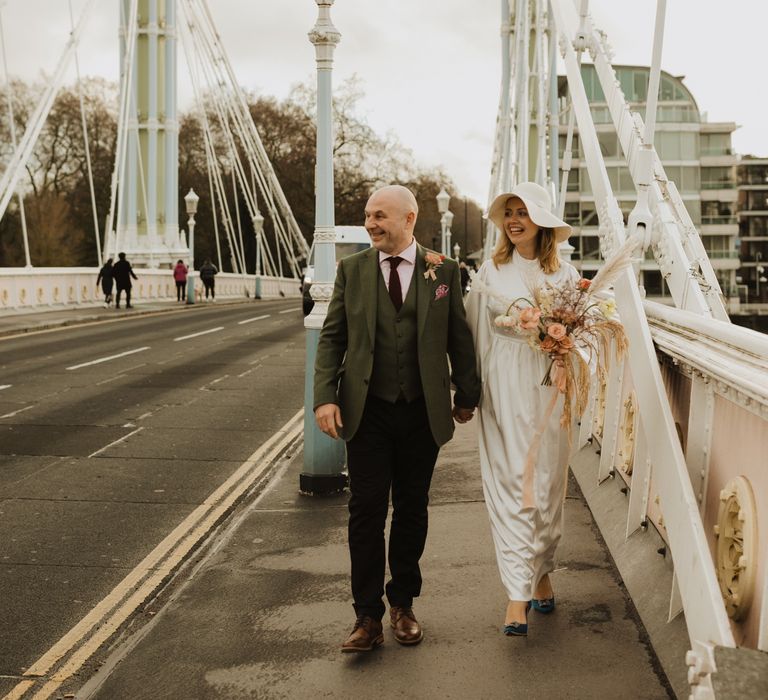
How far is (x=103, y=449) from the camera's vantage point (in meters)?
9.16

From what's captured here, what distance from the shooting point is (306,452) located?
7148mm

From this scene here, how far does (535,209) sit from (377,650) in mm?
1779

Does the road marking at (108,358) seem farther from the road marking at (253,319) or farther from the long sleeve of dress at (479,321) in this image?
the long sleeve of dress at (479,321)

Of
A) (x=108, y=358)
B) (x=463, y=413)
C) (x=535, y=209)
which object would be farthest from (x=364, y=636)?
(x=108, y=358)

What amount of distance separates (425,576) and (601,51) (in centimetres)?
377

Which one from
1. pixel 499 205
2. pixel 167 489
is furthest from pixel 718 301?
pixel 167 489

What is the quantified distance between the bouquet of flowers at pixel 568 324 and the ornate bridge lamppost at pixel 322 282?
9.01 ft

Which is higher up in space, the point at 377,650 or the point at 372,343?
the point at 372,343

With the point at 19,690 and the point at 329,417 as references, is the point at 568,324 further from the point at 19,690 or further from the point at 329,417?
the point at 19,690

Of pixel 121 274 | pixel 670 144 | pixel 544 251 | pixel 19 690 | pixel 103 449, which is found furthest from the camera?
pixel 670 144

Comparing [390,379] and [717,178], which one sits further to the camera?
[717,178]

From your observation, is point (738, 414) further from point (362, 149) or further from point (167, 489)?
point (362, 149)

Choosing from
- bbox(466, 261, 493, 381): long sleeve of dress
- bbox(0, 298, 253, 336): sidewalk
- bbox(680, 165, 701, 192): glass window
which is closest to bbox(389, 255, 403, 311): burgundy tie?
bbox(466, 261, 493, 381): long sleeve of dress


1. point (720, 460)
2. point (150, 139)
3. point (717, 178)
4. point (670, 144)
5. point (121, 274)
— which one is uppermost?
point (670, 144)
